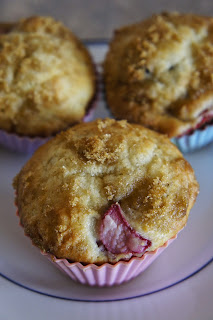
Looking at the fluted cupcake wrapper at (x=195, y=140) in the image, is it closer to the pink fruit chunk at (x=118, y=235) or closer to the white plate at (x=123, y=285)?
the white plate at (x=123, y=285)

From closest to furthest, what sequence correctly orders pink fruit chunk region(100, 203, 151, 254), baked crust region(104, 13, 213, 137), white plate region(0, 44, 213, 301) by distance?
pink fruit chunk region(100, 203, 151, 254) → white plate region(0, 44, 213, 301) → baked crust region(104, 13, 213, 137)

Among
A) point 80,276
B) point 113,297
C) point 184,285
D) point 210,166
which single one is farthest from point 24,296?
point 210,166

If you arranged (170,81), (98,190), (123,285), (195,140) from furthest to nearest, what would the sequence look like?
(195,140)
(170,81)
(123,285)
(98,190)

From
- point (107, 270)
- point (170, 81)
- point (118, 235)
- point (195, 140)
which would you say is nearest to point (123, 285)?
point (107, 270)

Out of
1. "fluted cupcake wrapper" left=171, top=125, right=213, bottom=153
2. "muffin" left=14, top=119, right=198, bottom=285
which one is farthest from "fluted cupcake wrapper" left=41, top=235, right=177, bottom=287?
"fluted cupcake wrapper" left=171, top=125, right=213, bottom=153

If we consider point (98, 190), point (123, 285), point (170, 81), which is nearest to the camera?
point (98, 190)

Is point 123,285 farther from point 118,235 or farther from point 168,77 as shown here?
point 168,77

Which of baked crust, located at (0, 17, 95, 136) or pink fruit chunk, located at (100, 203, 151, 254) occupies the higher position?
baked crust, located at (0, 17, 95, 136)

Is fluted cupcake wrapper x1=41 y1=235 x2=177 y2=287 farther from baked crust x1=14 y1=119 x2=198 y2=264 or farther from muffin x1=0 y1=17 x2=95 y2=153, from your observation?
muffin x1=0 y1=17 x2=95 y2=153
